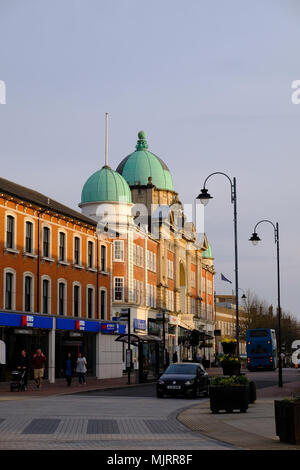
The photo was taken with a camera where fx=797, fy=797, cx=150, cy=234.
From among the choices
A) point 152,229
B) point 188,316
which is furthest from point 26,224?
point 188,316

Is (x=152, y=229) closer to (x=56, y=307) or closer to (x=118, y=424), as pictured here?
(x=56, y=307)

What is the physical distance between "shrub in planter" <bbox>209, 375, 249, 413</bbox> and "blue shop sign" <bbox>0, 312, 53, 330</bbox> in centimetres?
2206

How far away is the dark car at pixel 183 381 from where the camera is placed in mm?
31859

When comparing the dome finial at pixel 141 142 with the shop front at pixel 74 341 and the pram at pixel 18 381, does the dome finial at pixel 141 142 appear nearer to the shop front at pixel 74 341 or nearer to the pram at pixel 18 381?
the shop front at pixel 74 341

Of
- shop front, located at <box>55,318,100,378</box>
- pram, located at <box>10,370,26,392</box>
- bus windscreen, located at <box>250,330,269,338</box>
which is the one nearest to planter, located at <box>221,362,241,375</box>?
pram, located at <box>10,370,26,392</box>

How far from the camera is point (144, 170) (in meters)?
90.1

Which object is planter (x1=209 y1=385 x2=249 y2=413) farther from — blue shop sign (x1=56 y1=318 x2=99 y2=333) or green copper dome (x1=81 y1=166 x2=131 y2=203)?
green copper dome (x1=81 y1=166 x2=131 y2=203)

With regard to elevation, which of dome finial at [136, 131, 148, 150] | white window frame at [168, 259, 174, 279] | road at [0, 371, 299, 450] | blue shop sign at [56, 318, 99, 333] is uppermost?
dome finial at [136, 131, 148, 150]

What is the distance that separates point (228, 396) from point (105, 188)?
5008cm

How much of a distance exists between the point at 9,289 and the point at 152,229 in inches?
1508

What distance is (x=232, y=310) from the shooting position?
14262 cm

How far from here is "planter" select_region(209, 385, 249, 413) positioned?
22.0 m

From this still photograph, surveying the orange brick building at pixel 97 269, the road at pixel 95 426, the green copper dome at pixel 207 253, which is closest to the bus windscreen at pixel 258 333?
the orange brick building at pixel 97 269

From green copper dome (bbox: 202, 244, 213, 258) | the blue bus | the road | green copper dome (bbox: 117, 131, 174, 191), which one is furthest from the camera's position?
green copper dome (bbox: 202, 244, 213, 258)
